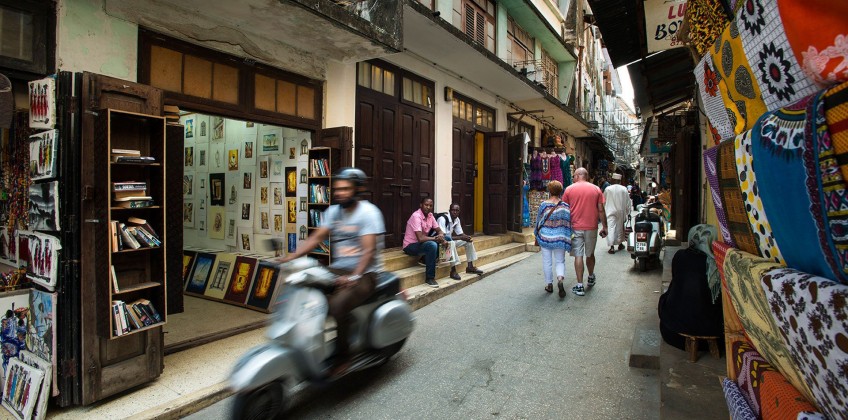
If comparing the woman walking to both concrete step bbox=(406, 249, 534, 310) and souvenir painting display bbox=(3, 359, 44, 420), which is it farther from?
souvenir painting display bbox=(3, 359, 44, 420)

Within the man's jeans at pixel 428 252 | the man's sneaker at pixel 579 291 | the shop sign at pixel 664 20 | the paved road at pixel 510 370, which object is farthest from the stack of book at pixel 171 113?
the man's sneaker at pixel 579 291

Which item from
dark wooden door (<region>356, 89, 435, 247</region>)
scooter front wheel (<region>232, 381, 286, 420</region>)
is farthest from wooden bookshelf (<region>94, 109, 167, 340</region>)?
dark wooden door (<region>356, 89, 435, 247</region>)

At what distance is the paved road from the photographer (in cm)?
353

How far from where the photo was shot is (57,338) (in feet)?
11.6

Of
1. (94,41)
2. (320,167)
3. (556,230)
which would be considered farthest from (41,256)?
(556,230)

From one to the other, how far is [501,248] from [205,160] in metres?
6.73

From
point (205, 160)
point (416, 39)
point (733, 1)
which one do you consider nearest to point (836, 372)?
point (733, 1)

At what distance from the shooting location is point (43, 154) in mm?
3541

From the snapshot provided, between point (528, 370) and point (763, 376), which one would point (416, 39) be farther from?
point (763, 376)

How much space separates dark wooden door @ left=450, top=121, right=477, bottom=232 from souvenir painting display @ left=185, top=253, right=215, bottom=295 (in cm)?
543

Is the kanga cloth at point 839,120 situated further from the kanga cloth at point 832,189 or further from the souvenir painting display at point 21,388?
the souvenir painting display at point 21,388

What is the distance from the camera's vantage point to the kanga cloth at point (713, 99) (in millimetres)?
1968

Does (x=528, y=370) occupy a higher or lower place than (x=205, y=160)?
lower

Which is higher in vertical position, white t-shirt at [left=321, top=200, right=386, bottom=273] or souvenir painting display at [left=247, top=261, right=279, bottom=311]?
white t-shirt at [left=321, top=200, right=386, bottom=273]
